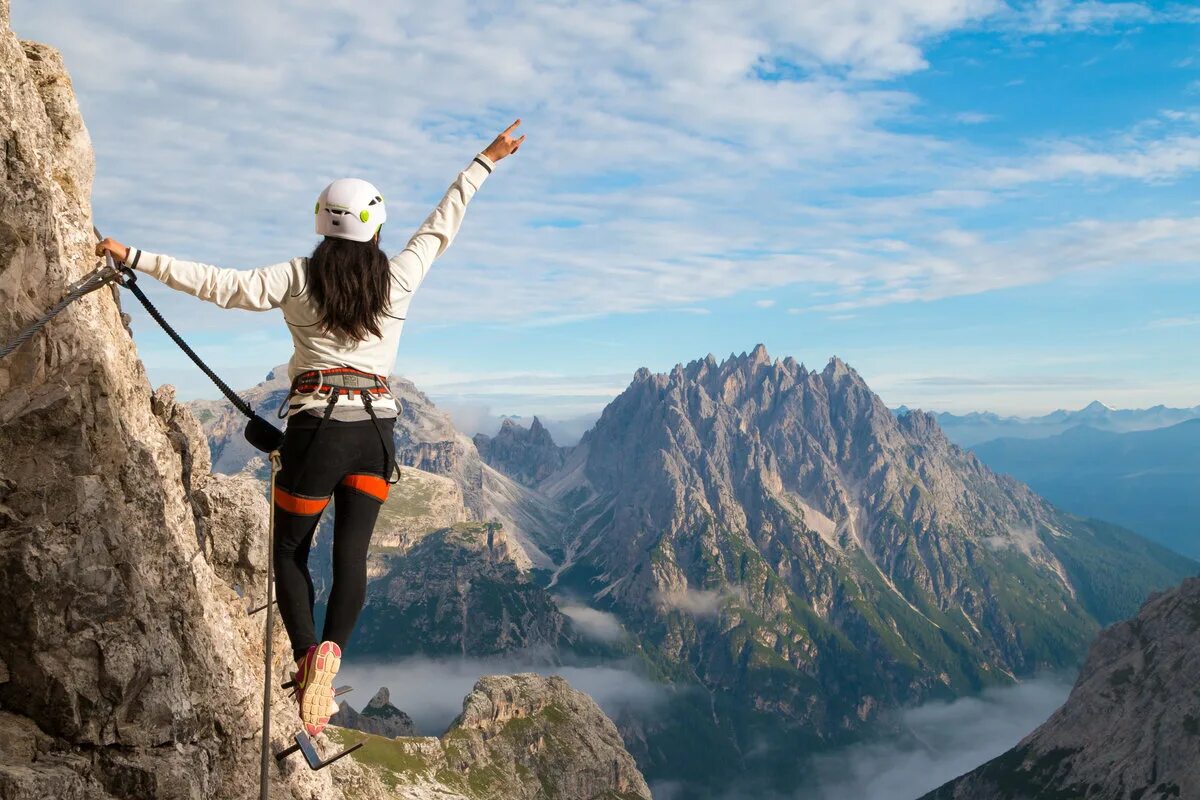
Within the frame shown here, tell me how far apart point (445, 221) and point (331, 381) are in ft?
10.4

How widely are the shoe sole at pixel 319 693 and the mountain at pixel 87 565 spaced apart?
710 mm

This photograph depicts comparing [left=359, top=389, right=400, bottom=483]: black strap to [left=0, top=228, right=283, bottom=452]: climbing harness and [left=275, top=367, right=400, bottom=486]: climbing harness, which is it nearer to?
[left=275, top=367, right=400, bottom=486]: climbing harness

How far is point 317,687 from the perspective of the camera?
11492 millimetres

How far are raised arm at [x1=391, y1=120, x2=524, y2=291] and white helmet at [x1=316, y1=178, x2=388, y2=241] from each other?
2.75 ft

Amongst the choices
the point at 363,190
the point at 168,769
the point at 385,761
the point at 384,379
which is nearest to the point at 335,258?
the point at 363,190

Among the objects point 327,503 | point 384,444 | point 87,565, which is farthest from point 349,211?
point 87,565

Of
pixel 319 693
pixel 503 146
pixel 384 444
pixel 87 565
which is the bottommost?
pixel 319 693

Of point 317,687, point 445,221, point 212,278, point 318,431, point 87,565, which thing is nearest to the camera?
point 212,278

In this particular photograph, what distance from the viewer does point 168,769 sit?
42.5ft

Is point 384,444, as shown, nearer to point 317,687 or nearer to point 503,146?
point 317,687

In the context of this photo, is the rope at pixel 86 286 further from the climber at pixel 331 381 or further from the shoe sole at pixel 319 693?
the shoe sole at pixel 319 693

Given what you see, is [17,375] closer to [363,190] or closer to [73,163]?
[73,163]

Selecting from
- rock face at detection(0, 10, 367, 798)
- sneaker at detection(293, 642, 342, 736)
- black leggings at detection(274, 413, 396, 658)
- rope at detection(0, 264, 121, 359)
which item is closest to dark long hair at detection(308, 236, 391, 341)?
black leggings at detection(274, 413, 396, 658)

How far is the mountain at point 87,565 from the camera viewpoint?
41.3ft
